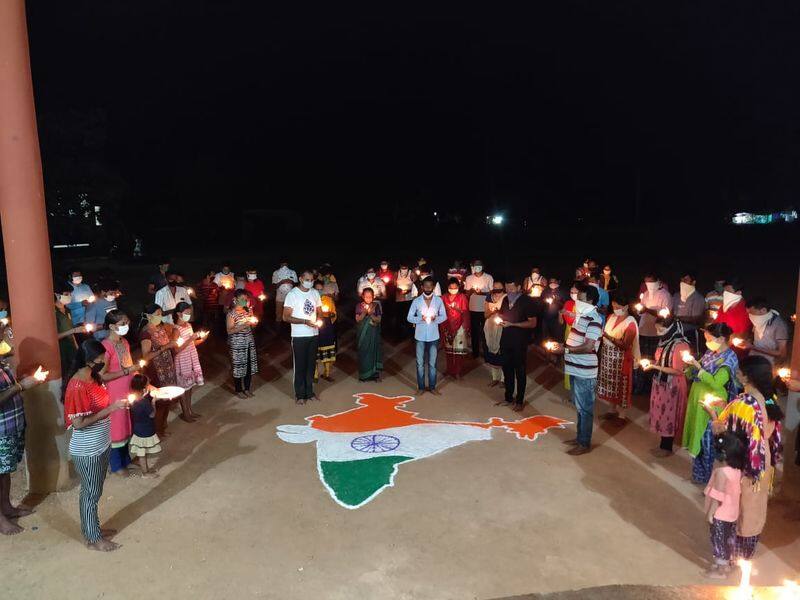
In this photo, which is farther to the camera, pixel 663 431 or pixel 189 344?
pixel 189 344

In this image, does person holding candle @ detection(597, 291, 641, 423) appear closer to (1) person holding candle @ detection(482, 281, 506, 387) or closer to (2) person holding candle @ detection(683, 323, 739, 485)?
(2) person holding candle @ detection(683, 323, 739, 485)

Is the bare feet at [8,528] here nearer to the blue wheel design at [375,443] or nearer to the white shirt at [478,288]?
the blue wheel design at [375,443]

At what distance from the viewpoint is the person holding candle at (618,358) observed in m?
7.98

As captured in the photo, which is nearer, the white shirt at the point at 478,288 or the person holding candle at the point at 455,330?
the person holding candle at the point at 455,330

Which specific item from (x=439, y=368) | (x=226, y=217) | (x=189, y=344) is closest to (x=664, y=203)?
(x=226, y=217)

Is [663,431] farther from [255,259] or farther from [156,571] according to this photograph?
[255,259]

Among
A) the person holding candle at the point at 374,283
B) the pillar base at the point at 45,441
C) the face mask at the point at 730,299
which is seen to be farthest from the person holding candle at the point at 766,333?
the pillar base at the point at 45,441

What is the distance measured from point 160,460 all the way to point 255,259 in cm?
2791

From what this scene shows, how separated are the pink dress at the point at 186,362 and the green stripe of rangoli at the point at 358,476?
2.31 m

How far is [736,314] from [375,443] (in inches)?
201

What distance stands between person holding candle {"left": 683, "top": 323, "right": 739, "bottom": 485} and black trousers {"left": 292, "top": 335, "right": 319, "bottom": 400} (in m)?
5.14

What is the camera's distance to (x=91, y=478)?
5.34 meters

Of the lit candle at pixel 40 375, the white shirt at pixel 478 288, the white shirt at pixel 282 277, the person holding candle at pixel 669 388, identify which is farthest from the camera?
the white shirt at pixel 282 277

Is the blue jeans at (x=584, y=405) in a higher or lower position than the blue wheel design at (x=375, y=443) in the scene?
higher
